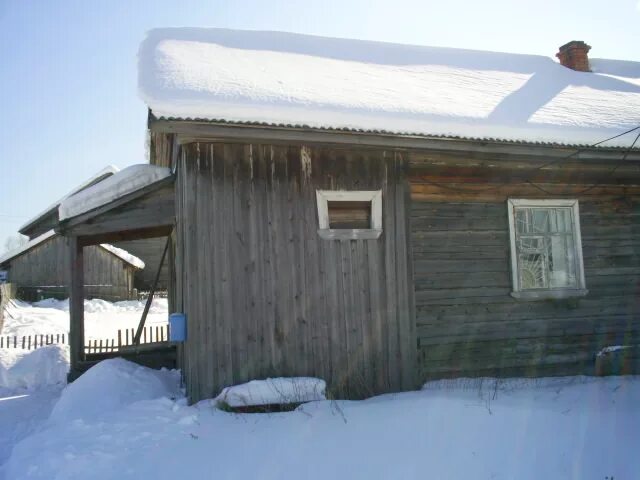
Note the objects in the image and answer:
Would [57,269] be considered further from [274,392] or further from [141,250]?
[274,392]

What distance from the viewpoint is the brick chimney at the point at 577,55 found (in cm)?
1183

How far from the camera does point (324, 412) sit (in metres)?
5.57

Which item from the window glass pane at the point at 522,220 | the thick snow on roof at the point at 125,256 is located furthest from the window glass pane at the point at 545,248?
the thick snow on roof at the point at 125,256

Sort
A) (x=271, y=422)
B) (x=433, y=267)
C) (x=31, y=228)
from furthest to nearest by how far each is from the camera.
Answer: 1. (x=31, y=228)
2. (x=433, y=267)
3. (x=271, y=422)

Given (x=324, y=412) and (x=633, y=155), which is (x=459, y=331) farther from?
(x=633, y=155)

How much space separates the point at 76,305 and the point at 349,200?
5.13 m

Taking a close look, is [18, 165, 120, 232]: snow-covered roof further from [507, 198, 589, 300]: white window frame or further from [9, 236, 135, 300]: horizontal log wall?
[507, 198, 589, 300]: white window frame

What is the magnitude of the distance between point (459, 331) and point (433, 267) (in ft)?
3.31

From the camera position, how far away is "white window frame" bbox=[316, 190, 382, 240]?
21.9 feet

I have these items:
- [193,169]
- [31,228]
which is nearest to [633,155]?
[193,169]

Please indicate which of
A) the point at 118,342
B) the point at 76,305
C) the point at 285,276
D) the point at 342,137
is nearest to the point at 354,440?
the point at 285,276

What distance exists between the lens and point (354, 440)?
4672mm

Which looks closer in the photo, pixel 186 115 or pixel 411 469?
pixel 411 469

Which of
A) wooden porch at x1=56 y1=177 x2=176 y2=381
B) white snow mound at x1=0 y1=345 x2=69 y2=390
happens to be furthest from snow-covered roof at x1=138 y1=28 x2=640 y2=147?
white snow mound at x1=0 y1=345 x2=69 y2=390
